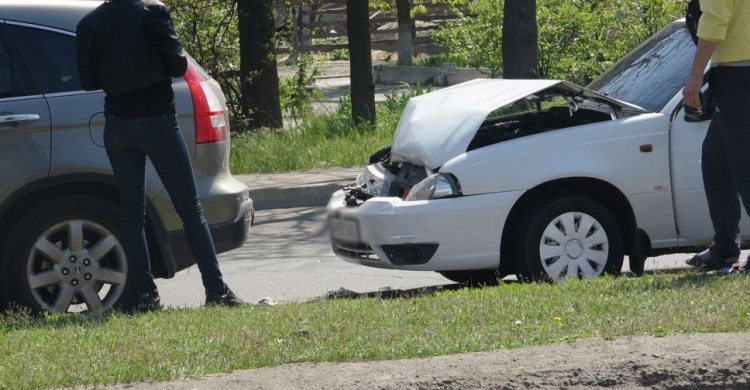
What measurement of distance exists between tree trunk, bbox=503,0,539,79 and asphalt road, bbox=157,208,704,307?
15.3 feet

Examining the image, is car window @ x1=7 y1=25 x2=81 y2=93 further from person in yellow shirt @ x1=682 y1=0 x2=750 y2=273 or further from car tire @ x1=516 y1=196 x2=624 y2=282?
person in yellow shirt @ x1=682 y1=0 x2=750 y2=273

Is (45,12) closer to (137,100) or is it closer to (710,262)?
(137,100)

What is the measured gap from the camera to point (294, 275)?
888 cm

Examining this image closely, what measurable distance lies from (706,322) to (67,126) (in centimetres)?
361

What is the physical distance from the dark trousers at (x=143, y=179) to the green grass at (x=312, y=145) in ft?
25.4

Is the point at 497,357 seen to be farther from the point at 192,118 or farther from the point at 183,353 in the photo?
the point at 192,118

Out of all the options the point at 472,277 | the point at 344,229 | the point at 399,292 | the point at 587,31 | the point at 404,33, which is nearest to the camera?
the point at 344,229

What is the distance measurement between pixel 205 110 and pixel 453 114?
1.55m

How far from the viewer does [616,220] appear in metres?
7.30

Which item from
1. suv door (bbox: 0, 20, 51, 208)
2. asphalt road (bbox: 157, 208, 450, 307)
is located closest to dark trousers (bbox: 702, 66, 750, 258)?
asphalt road (bbox: 157, 208, 450, 307)

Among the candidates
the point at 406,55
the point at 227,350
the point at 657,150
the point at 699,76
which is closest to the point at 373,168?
the point at 657,150

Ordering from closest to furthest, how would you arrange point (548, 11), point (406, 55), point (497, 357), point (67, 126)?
point (497, 357) < point (67, 126) < point (548, 11) < point (406, 55)

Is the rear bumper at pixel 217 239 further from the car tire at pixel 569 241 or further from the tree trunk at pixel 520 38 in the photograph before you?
the tree trunk at pixel 520 38

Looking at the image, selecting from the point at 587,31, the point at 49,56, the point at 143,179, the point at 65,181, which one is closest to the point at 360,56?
the point at 587,31
